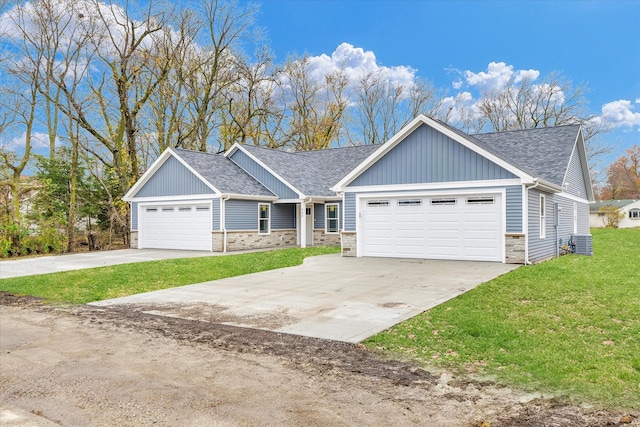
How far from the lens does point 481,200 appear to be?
1486cm

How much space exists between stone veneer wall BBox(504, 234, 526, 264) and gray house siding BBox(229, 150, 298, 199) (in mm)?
11079

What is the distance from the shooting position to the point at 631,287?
9492 mm

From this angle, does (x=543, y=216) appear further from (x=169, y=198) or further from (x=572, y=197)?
(x=169, y=198)

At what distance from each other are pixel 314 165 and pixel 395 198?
11.5 metres

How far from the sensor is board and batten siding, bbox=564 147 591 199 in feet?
63.1

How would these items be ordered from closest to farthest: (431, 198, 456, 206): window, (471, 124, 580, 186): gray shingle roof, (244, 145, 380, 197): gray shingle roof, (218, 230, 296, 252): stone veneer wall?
(431, 198, 456, 206): window < (471, 124, 580, 186): gray shingle roof < (218, 230, 296, 252): stone veneer wall < (244, 145, 380, 197): gray shingle roof

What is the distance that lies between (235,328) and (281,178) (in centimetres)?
1676

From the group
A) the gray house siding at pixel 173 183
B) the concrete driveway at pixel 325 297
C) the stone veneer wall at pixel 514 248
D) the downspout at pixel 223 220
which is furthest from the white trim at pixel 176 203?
the stone veneer wall at pixel 514 248

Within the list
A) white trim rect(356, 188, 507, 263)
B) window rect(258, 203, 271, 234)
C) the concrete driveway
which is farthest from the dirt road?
window rect(258, 203, 271, 234)

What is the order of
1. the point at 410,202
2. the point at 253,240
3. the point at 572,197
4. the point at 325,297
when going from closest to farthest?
the point at 325,297 < the point at 410,202 < the point at 572,197 < the point at 253,240

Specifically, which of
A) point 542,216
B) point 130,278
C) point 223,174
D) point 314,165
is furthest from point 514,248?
point 314,165

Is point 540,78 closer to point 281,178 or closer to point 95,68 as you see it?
point 281,178

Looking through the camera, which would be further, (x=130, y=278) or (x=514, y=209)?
(x=514, y=209)

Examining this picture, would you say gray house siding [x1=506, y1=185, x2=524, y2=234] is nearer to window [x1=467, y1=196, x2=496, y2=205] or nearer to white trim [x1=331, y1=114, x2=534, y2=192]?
white trim [x1=331, y1=114, x2=534, y2=192]
